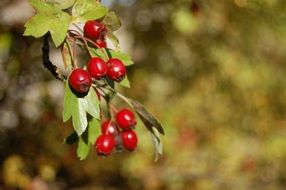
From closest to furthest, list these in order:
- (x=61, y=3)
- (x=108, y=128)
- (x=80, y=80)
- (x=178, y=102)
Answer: (x=80, y=80), (x=61, y=3), (x=108, y=128), (x=178, y=102)

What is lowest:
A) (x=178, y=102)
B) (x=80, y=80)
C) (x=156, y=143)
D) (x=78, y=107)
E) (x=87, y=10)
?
(x=178, y=102)

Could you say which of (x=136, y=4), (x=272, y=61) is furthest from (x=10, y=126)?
(x=272, y=61)

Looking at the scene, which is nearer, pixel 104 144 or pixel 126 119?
pixel 104 144

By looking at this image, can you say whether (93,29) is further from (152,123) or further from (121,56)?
(152,123)

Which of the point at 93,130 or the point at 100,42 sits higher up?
the point at 100,42

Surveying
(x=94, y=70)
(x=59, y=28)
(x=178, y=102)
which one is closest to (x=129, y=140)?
(x=94, y=70)

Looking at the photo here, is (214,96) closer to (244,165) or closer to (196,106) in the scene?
(196,106)
